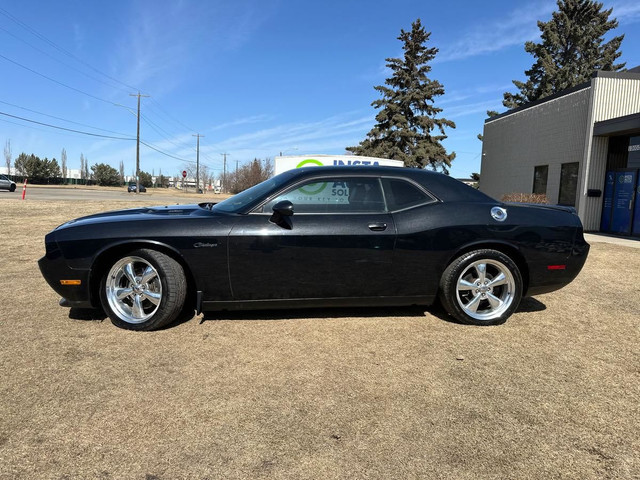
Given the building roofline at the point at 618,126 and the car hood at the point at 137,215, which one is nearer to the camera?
the car hood at the point at 137,215

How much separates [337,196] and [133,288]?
1.94 meters

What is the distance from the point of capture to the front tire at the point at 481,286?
3.73 metres

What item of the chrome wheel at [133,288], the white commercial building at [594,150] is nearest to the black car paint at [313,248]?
the chrome wheel at [133,288]

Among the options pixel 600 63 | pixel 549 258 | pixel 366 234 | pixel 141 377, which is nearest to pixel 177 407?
pixel 141 377

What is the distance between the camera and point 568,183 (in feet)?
49.4

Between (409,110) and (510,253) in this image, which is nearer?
(510,253)

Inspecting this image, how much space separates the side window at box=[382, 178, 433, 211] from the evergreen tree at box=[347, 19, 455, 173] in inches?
1152

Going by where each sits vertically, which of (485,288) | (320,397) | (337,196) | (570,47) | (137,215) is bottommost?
(320,397)

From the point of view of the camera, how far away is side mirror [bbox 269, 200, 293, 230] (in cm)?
338

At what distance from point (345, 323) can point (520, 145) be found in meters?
17.9

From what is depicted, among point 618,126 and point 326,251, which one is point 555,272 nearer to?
point 326,251

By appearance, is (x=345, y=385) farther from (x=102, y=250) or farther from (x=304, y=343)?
(x=102, y=250)

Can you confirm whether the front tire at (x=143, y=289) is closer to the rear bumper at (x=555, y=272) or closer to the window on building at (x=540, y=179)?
the rear bumper at (x=555, y=272)

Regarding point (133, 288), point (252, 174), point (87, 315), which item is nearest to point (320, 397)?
point (133, 288)
